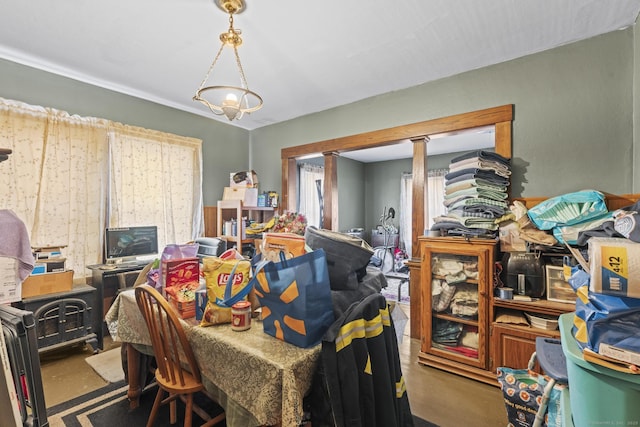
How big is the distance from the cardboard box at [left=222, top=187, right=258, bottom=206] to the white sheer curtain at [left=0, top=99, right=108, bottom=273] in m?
1.46

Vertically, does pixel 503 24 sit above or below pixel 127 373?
above

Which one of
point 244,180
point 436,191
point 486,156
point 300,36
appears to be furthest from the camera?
point 436,191

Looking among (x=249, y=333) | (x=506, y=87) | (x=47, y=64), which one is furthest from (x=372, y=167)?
(x=249, y=333)

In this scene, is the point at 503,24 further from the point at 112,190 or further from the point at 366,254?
the point at 112,190

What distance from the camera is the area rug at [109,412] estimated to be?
5.76ft

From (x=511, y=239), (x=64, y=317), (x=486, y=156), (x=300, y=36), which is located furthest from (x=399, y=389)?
(x=64, y=317)

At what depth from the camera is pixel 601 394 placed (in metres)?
0.78

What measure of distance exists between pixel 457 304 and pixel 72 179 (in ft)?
12.4

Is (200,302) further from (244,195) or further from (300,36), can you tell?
(244,195)

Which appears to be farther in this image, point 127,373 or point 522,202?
point 522,202

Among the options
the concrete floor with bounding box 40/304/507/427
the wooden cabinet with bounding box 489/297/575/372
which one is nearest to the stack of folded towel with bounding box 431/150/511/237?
the wooden cabinet with bounding box 489/297/575/372

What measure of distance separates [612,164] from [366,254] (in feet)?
7.09

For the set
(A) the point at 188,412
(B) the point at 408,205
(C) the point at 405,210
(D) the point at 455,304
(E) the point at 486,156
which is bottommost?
(A) the point at 188,412

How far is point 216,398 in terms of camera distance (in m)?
1.35
